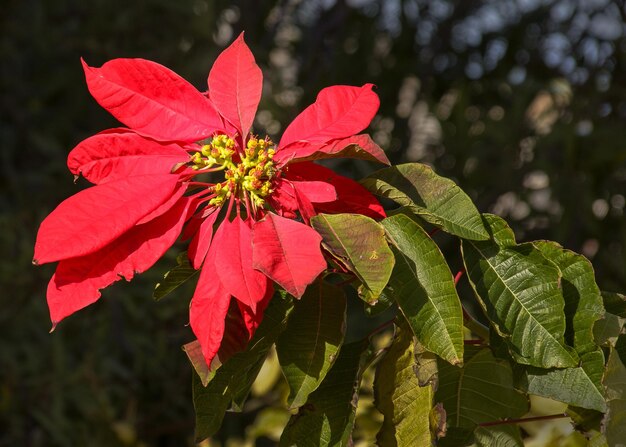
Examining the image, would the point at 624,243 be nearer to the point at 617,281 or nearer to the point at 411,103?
the point at 617,281

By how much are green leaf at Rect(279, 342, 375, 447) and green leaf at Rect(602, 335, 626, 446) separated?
0.53 feet

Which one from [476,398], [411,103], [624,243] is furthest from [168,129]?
[411,103]

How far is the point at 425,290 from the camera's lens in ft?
1.81

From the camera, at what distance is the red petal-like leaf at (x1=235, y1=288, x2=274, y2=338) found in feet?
1.76

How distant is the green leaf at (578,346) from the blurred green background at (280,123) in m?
1.42

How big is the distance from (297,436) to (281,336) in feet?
0.22

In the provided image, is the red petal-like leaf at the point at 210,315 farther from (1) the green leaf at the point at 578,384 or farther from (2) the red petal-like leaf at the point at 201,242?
(1) the green leaf at the point at 578,384

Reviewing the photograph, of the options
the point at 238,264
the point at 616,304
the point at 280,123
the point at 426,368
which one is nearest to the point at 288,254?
the point at 238,264

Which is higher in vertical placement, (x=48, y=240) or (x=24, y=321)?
(x=48, y=240)

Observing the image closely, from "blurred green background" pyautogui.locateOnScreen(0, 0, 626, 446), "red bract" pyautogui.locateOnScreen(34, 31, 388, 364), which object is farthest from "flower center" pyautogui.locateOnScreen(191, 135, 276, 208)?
"blurred green background" pyautogui.locateOnScreen(0, 0, 626, 446)

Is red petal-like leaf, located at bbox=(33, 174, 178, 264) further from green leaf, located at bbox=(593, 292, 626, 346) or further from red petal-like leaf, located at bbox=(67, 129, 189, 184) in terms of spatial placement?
green leaf, located at bbox=(593, 292, 626, 346)

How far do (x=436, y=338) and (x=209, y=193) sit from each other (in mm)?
185

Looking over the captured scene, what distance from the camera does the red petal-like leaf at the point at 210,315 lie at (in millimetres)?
527

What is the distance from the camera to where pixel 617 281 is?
6.82 ft
